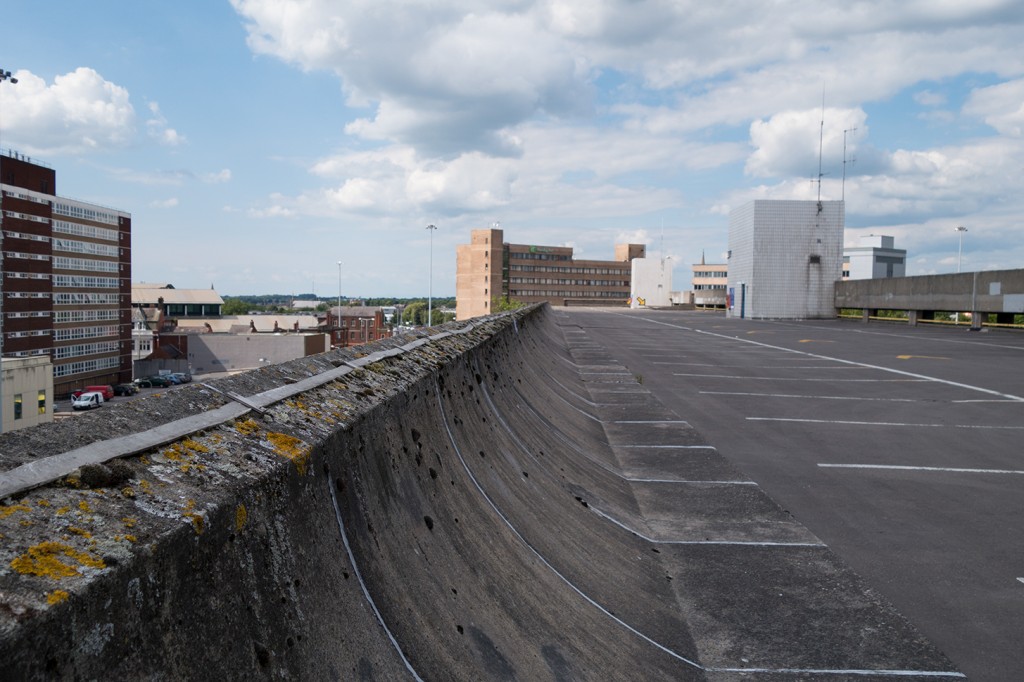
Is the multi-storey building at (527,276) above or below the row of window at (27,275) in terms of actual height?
above

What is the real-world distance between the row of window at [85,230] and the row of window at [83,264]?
2.37 meters

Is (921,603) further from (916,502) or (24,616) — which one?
(24,616)

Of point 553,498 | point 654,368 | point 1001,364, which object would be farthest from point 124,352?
point 553,498

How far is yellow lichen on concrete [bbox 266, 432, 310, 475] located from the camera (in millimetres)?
2465

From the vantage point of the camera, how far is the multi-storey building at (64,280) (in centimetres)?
5953

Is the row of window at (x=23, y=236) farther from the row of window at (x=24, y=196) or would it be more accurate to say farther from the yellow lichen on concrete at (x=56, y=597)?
the yellow lichen on concrete at (x=56, y=597)

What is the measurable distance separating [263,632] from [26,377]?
24.1 meters

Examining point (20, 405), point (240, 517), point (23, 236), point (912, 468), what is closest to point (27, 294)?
point (23, 236)

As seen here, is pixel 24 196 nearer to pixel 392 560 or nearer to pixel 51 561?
pixel 392 560

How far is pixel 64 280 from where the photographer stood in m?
68.8

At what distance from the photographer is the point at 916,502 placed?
26.9 feet

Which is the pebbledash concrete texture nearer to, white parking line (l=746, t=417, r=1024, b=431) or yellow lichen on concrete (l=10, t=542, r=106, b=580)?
yellow lichen on concrete (l=10, t=542, r=106, b=580)

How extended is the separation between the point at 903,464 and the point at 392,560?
9.22 metres

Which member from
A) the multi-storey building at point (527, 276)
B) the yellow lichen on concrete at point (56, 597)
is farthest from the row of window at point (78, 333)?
the multi-storey building at point (527, 276)
